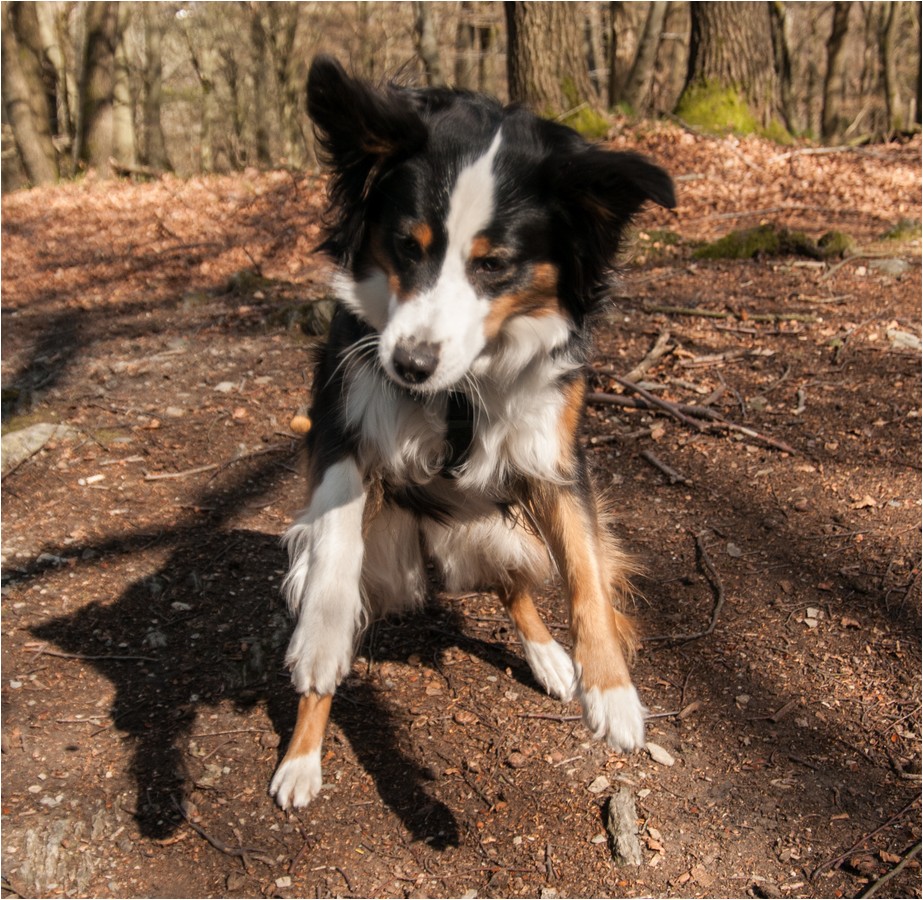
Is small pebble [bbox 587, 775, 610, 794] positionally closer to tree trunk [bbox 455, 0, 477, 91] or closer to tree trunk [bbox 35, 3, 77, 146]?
tree trunk [bbox 35, 3, 77, 146]

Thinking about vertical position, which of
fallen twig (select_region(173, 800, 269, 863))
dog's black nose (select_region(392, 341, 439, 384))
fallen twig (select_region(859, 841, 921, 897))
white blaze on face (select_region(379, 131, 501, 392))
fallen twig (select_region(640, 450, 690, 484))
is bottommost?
fallen twig (select_region(173, 800, 269, 863))

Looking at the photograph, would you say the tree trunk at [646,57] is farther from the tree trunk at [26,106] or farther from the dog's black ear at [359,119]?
the dog's black ear at [359,119]

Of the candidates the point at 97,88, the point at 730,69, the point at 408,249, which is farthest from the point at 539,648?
the point at 97,88

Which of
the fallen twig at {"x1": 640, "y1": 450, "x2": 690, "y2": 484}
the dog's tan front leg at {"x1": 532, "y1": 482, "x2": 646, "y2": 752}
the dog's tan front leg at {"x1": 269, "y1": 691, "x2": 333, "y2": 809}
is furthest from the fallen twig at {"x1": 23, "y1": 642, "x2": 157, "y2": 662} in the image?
the fallen twig at {"x1": 640, "y1": 450, "x2": 690, "y2": 484}

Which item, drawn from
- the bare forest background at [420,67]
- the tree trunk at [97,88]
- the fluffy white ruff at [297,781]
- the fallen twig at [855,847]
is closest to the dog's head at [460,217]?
the bare forest background at [420,67]

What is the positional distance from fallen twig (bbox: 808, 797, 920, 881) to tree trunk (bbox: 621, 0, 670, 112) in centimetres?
1226

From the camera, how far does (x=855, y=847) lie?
2.91m

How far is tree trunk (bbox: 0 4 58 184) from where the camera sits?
15422mm

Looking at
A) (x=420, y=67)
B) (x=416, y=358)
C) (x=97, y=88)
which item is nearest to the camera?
(x=416, y=358)

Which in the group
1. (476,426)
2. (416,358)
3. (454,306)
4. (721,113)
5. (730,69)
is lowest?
(476,426)

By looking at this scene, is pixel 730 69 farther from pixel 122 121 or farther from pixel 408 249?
pixel 122 121

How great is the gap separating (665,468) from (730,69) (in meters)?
8.04

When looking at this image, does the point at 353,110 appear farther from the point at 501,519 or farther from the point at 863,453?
the point at 863,453

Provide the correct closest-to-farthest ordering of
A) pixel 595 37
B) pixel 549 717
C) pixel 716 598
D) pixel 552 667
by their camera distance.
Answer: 1. pixel 549 717
2. pixel 552 667
3. pixel 716 598
4. pixel 595 37
